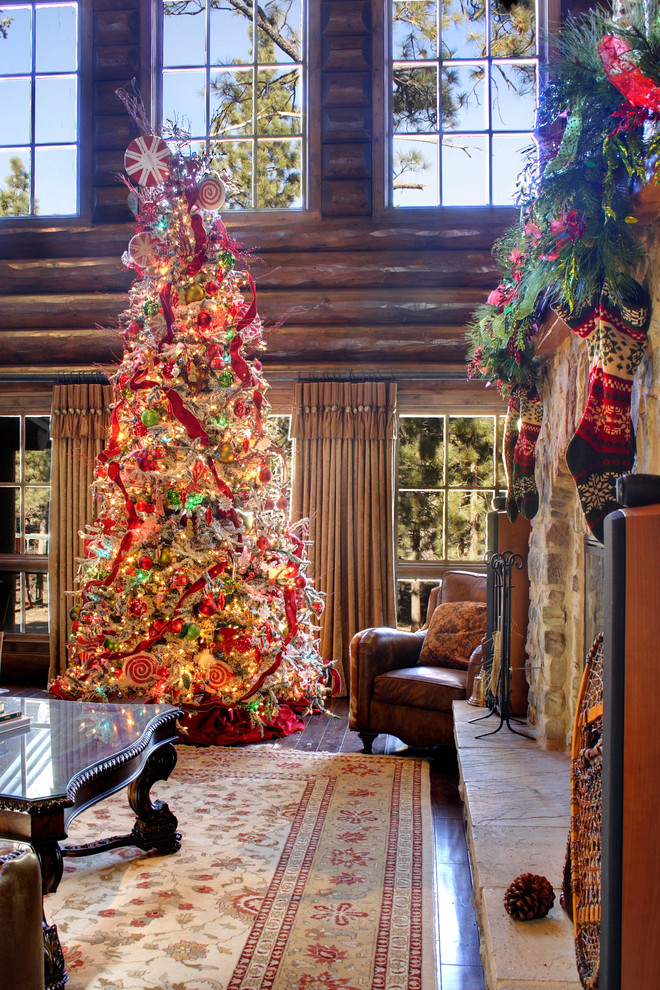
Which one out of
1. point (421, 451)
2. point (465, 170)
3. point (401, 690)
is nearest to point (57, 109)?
point (465, 170)

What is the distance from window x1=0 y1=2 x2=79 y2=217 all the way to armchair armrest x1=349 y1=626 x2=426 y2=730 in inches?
150

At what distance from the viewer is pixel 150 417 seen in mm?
4406

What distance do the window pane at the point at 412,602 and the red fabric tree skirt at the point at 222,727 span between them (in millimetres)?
1653

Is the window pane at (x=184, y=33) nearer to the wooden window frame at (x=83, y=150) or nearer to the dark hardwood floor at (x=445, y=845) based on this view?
the wooden window frame at (x=83, y=150)

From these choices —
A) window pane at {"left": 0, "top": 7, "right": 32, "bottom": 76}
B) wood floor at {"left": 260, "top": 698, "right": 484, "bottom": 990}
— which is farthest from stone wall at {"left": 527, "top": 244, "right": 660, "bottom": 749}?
window pane at {"left": 0, "top": 7, "right": 32, "bottom": 76}

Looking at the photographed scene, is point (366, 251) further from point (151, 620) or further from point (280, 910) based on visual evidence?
point (280, 910)

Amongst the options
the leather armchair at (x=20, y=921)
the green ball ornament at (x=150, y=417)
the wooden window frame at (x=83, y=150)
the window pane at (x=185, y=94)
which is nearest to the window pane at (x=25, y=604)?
the green ball ornament at (x=150, y=417)

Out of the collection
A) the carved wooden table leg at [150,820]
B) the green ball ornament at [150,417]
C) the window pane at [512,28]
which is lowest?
the carved wooden table leg at [150,820]

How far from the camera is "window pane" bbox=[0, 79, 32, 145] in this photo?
5.98 meters

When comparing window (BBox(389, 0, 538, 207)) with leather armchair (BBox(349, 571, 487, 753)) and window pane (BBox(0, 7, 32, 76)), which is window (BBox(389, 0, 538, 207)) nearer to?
window pane (BBox(0, 7, 32, 76))

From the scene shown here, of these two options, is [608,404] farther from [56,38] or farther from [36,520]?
[56,38]

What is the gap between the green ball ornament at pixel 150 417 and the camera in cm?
441

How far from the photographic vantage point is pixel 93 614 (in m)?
4.61

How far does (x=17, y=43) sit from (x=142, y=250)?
9.00 ft
